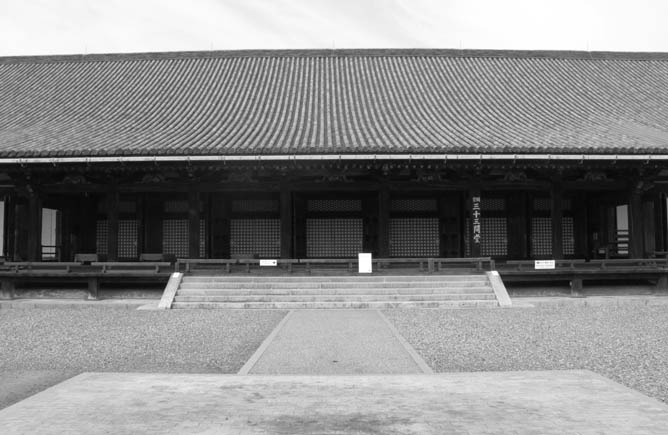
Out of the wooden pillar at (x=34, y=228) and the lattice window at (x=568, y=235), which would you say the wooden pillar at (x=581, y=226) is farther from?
the wooden pillar at (x=34, y=228)

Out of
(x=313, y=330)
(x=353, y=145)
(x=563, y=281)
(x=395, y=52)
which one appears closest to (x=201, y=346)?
(x=313, y=330)

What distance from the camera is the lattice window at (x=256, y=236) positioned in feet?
50.7

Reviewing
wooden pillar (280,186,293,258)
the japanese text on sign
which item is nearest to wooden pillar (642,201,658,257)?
the japanese text on sign

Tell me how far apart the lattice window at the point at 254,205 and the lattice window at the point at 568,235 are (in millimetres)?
8531

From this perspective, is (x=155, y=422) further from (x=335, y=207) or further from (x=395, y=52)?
(x=395, y=52)

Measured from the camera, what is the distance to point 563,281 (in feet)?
43.0

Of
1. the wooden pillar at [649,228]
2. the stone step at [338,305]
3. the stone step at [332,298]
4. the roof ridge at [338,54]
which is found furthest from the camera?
the roof ridge at [338,54]

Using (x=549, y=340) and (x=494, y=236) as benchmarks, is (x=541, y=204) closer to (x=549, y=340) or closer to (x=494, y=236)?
(x=494, y=236)

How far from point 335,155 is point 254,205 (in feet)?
14.4

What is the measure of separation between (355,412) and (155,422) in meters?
1.52

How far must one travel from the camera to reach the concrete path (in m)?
5.84

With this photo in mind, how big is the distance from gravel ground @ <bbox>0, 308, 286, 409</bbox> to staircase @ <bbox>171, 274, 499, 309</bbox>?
736 mm

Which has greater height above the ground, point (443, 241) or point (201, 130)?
point (201, 130)

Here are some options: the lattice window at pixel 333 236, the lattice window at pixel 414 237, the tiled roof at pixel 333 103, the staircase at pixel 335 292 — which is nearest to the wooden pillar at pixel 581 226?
the tiled roof at pixel 333 103
